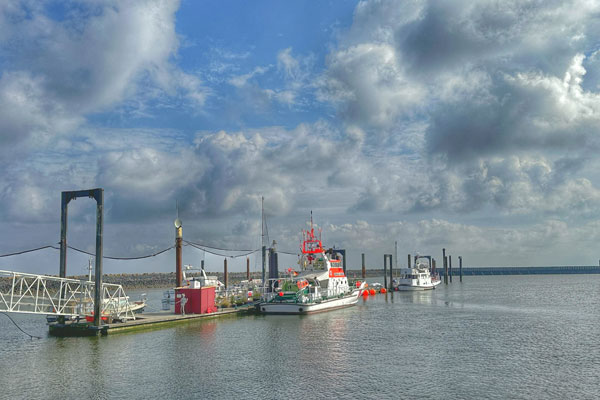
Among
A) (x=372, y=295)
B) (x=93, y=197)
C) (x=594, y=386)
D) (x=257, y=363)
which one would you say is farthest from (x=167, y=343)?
(x=372, y=295)

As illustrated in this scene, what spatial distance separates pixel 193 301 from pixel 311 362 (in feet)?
77.3

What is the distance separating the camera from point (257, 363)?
3122cm

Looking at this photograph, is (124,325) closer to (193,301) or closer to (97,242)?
(97,242)

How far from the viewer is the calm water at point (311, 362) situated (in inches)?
982

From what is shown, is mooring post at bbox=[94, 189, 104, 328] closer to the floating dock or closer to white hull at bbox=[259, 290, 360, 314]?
the floating dock

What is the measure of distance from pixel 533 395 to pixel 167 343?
1045 inches

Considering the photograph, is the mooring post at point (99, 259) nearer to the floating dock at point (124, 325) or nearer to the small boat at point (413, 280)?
the floating dock at point (124, 325)

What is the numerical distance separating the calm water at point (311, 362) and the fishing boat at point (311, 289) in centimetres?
752

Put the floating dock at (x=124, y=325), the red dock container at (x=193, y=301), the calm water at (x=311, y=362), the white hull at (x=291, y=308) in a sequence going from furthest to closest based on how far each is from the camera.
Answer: the white hull at (x=291, y=308) < the red dock container at (x=193, y=301) < the floating dock at (x=124, y=325) < the calm water at (x=311, y=362)

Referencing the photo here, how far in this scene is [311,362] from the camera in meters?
31.6

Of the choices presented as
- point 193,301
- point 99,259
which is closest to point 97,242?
point 99,259

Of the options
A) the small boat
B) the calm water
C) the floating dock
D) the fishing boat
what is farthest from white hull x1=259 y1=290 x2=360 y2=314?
the small boat

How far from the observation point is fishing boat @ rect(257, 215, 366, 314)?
5844cm

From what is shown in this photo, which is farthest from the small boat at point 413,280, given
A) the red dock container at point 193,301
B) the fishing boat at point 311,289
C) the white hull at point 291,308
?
the red dock container at point 193,301
